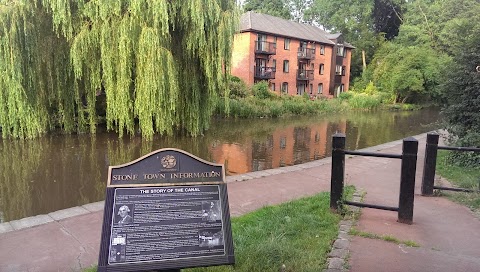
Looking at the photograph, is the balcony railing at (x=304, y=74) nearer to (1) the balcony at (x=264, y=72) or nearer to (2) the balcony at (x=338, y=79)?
(1) the balcony at (x=264, y=72)

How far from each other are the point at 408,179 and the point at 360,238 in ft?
3.55

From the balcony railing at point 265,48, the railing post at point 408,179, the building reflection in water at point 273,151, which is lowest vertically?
the building reflection in water at point 273,151

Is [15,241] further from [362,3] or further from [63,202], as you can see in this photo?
[362,3]

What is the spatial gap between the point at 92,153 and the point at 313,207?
8856mm

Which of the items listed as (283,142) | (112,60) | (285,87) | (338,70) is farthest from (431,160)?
(338,70)

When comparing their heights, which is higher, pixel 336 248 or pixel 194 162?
pixel 194 162

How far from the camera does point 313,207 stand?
18.3 feet

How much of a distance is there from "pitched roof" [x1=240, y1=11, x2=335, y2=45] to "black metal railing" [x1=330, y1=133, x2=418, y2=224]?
2703 centimetres

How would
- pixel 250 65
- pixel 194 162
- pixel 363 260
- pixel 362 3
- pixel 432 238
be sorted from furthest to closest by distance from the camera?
1. pixel 362 3
2. pixel 250 65
3. pixel 432 238
4. pixel 363 260
5. pixel 194 162

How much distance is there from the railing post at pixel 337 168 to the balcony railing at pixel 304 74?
33627 millimetres

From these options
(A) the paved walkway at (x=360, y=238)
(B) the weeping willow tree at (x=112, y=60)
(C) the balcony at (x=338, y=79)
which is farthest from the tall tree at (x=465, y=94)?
(C) the balcony at (x=338, y=79)

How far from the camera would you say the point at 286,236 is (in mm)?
4453

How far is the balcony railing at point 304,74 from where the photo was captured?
3803 centimetres

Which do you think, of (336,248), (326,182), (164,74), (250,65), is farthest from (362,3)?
(336,248)
